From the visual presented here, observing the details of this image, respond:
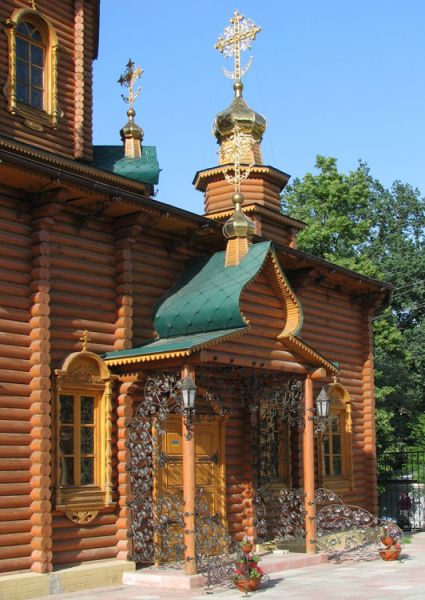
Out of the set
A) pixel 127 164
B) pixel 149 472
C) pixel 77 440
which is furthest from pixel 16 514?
pixel 127 164

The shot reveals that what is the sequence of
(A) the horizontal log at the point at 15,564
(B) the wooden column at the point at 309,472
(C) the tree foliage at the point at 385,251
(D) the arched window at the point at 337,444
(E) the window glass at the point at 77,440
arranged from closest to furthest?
1. (A) the horizontal log at the point at 15,564
2. (E) the window glass at the point at 77,440
3. (B) the wooden column at the point at 309,472
4. (D) the arched window at the point at 337,444
5. (C) the tree foliage at the point at 385,251

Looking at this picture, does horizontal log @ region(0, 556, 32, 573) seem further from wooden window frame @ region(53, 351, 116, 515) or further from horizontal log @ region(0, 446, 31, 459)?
horizontal log @ region(0, 446, 31, 459)

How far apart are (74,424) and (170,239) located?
11.5ft

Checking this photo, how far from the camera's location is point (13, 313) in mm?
11508

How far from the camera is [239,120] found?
62.5 ft

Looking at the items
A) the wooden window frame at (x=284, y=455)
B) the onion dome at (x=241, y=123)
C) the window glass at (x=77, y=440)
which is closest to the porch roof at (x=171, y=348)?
the window glass at (x=77, y=440)

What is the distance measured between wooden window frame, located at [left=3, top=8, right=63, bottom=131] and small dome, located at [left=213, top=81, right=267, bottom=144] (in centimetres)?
533

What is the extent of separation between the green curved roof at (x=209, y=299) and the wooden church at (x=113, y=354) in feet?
0.10

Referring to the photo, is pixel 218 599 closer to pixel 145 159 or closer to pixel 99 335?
pixel 99 335

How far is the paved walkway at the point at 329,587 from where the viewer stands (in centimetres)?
1098

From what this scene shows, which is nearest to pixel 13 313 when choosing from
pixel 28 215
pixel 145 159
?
pixel 28 215

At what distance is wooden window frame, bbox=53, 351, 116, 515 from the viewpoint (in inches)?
464

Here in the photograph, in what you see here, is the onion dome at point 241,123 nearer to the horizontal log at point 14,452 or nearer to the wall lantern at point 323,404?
the wall lantern at point 323,404

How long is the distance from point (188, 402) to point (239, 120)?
902cm
